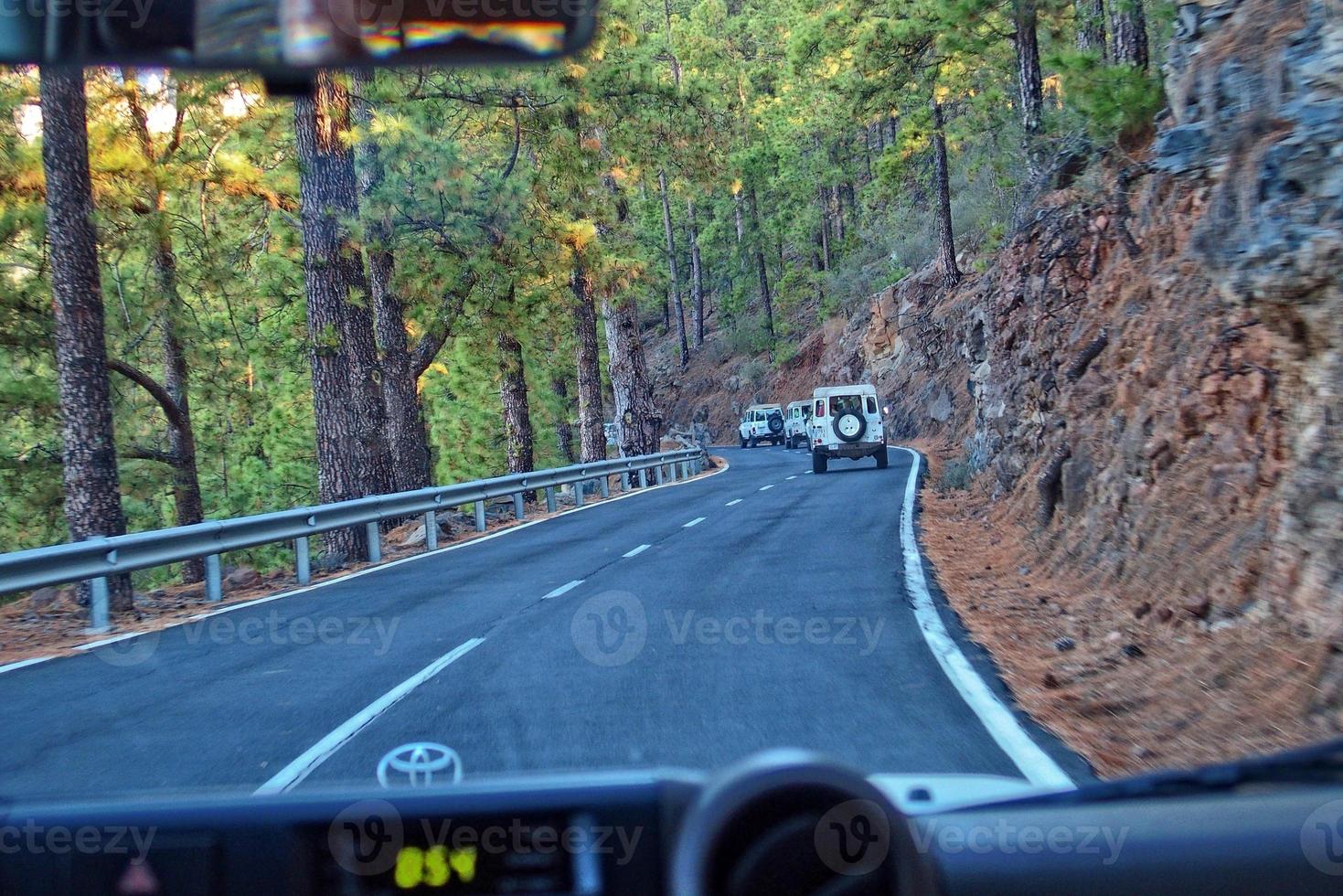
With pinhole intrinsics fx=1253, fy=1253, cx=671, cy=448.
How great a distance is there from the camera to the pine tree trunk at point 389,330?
22766 millimetres

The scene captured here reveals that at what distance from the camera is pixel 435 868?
2.30 meters

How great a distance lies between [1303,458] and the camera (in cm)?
761

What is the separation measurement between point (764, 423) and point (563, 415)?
1163cm

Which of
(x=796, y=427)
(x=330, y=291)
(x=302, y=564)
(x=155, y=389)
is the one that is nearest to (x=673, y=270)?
(x=796, y=427)

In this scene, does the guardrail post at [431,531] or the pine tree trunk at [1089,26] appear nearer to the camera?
the guardrail post at [431,531]

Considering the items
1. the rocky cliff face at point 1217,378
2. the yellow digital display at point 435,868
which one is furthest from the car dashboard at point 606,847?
the rocky cliff face at point 1217,378

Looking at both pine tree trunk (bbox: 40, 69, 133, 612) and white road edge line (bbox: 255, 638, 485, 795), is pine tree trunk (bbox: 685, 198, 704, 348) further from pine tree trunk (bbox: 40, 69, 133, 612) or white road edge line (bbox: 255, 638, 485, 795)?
white road edge line (bbox: 255, 638, 485, 795)

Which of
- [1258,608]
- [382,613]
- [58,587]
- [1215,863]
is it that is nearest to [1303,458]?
[1258,608]

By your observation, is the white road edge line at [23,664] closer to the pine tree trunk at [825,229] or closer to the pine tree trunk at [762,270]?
the pine tree trunk at [762,270]

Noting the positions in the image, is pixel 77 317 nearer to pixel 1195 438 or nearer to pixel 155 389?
pixel 155 389

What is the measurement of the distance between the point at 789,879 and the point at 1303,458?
21.5 ft

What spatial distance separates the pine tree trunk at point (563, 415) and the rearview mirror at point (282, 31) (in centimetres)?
4876

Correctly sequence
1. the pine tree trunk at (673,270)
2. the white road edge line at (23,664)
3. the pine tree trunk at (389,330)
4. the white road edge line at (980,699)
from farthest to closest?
the pine tree trunk at (673,270), the pine tree trunk at (389,330), the white road edge line at (23,664), the white road edge line at (980,699)

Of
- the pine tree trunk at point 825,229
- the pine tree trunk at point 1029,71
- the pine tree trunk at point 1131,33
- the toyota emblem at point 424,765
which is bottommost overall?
the toyota emblem at point 424,765
